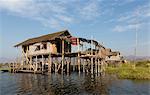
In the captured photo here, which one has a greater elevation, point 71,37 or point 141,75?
point 71,37

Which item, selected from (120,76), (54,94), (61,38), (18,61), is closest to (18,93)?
Result: (54,94)

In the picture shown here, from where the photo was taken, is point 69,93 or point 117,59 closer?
point 69,93

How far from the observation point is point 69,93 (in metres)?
24.5

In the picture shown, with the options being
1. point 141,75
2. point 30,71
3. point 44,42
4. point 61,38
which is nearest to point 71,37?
point 61,38

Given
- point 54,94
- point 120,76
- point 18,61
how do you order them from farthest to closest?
1. point 18,61
2. point 120,76
3. point 54,94

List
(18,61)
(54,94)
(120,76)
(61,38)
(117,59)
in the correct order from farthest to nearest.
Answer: (117,59) < (18,61) < (61,38) < (120,76) < (54,94)

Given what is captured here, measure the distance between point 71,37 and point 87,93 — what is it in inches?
929

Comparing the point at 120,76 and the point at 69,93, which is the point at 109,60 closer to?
the point at 120,76

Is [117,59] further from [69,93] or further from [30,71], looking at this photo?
[69,93]

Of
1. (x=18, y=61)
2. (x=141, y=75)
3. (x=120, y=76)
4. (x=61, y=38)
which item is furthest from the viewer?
(x=18, y=61)

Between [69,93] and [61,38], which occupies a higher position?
[61,38]

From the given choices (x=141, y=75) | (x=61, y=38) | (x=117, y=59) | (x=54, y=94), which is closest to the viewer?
(x=54, y=94)

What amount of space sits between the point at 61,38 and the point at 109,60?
26267mm

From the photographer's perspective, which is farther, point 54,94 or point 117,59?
point 117,59
